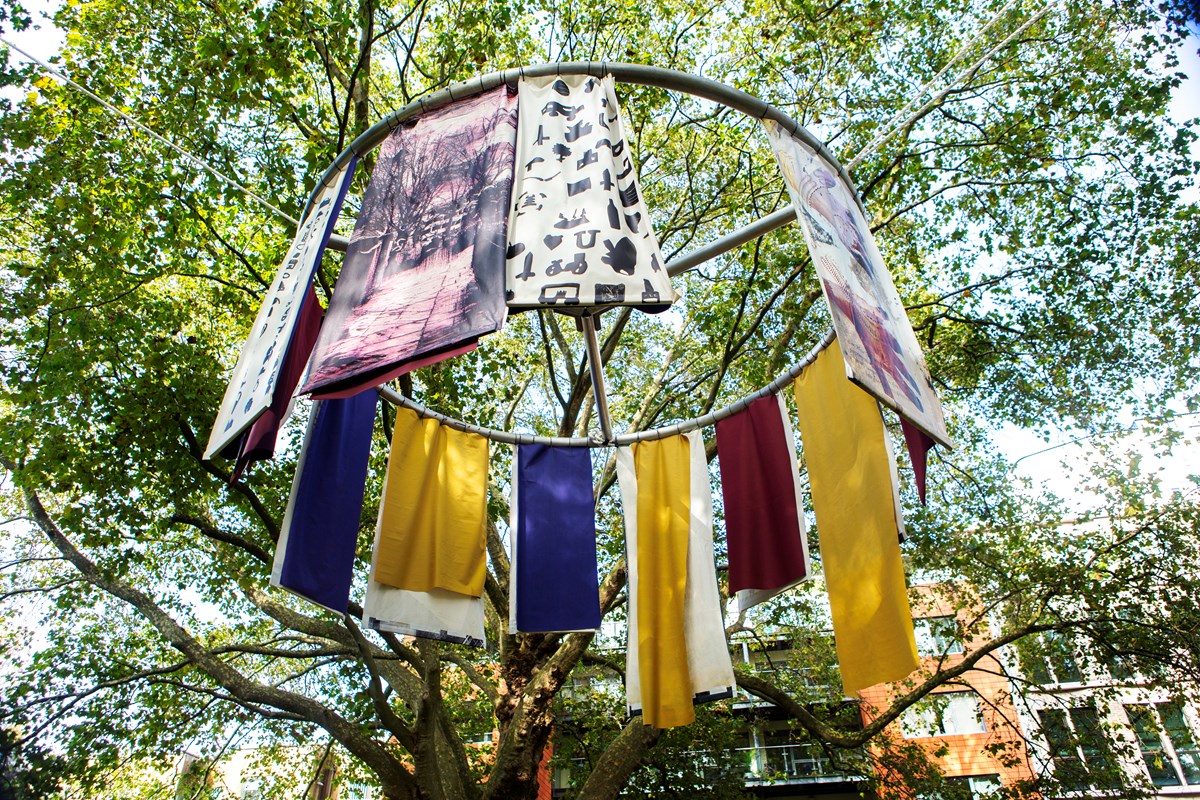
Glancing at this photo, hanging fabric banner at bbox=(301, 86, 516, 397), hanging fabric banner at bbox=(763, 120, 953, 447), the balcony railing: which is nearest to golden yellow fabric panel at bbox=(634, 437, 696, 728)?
hanging fabric banner at bbox=(763, 120, 953, 447)

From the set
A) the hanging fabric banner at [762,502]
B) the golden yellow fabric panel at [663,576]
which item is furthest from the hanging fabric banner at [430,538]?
the hanging fabric banner at [762,502]

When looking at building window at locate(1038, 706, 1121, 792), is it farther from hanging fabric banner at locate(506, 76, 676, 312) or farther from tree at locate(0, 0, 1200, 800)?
hanging fabric banner at locate(506, 76, 676, 312)

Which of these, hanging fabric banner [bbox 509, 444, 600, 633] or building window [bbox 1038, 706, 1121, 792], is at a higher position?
hanging fabric banner [bbox 509, 444, 600, 633]

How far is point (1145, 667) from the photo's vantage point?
8.41 metres

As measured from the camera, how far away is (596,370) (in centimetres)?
469

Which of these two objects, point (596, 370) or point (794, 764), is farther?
point (794, 764)

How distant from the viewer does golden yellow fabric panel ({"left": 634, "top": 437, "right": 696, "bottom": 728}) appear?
4355mm

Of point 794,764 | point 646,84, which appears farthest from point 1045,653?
point 794,764

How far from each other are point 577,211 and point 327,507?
7.96 ft

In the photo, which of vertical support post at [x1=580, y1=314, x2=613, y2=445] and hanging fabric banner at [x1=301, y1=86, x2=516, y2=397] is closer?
hanging fabric banner at [x1=301, y1=86, x2=516, y2=397]

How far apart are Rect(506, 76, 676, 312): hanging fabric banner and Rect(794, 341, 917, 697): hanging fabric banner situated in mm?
1641

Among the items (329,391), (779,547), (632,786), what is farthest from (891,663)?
(632,786)

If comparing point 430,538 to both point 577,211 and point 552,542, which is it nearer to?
point 552,542

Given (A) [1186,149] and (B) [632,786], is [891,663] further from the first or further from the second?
(B) [632,786]
